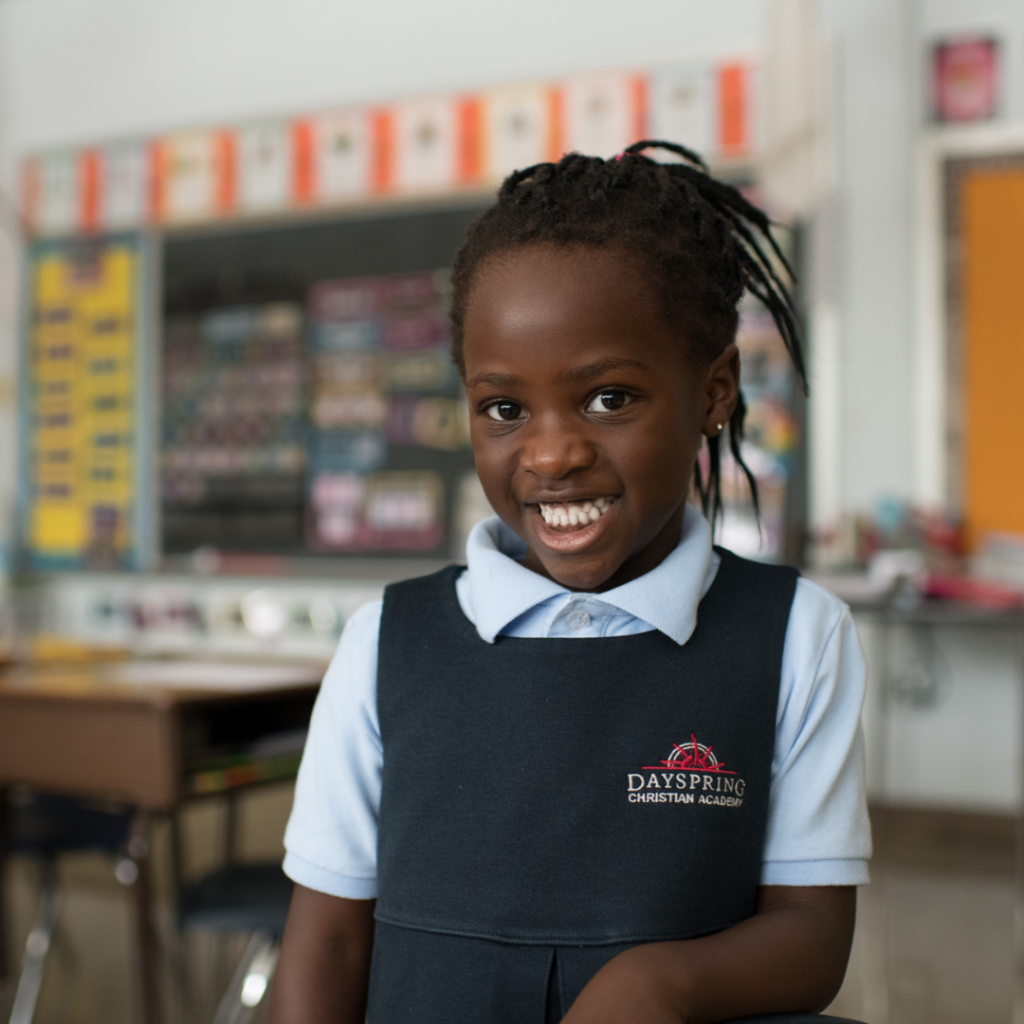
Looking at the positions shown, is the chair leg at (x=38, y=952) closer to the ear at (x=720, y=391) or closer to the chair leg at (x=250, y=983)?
the chair leg at (x=250, y=983)

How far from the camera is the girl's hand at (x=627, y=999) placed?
0.59 m

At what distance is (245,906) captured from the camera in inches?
A: 62.4

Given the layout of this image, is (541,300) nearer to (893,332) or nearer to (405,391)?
(893,332)

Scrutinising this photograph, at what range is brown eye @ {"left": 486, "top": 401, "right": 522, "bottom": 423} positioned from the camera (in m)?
0.72

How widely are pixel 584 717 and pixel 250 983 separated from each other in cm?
131

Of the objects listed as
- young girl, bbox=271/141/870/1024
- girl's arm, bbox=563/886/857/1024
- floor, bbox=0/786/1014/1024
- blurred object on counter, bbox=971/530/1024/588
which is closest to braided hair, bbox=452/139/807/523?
young girl, bbox=271/141/870/1024

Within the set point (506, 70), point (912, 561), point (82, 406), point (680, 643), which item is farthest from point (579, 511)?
point (82, 406)

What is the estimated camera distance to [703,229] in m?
0.76

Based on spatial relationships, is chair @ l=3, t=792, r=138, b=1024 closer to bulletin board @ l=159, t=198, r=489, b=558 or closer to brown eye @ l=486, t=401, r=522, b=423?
brown eye @ l=486, t=401, r=522, b=423

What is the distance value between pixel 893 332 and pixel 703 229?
2718 millimetres

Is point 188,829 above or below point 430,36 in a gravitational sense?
below

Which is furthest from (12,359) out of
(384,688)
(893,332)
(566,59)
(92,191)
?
(384,688)

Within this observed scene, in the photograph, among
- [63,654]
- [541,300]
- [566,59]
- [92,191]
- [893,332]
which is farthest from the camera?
[92,191]

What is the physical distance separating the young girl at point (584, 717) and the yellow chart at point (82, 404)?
3723 millimetres
